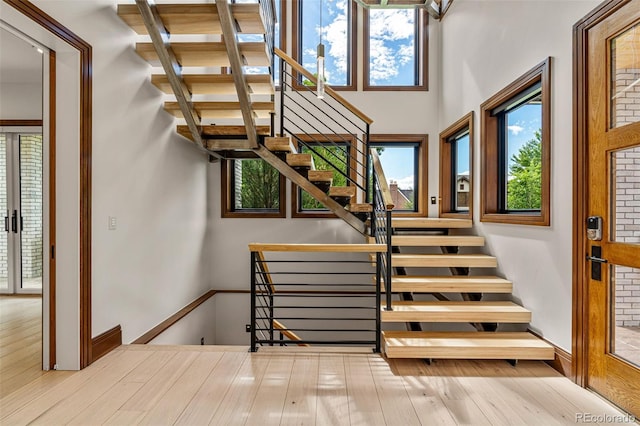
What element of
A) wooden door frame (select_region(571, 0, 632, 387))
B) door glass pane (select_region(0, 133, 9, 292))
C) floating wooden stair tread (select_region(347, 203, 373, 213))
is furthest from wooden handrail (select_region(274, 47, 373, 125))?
door glass pane (select_region(0, 133, 9, 292))

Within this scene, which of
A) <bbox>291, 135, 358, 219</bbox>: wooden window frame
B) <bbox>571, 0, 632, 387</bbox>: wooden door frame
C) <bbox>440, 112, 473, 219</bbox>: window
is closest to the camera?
<bbox>571, 0, 632, 387</bbox>: wooden door frame

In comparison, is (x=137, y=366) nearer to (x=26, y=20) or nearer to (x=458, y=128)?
(x=26, y=20)

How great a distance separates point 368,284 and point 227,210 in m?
2.26

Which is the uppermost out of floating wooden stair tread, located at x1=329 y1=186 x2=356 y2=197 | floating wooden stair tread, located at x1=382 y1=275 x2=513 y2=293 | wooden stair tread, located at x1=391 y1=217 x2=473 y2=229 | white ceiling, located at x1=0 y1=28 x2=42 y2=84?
white ceiling, located at x1=0 y1=28 x2=42 y2=84

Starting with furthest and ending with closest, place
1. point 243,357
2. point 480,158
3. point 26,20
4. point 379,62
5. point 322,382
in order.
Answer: point 379,62
point 480,158
point 243,357
point 322,382
point 26,20

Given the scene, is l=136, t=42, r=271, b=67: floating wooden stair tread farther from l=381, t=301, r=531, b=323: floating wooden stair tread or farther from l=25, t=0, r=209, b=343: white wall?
l=381, t=301, r=531, b=323: floating wooden stair tread

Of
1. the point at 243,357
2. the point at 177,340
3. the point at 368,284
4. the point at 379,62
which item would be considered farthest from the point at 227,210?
the point at 379,62

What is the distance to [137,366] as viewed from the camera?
2.52m

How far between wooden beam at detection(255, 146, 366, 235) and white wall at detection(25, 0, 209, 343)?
1.03m

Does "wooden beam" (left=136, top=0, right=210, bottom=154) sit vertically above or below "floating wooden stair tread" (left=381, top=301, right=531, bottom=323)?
above

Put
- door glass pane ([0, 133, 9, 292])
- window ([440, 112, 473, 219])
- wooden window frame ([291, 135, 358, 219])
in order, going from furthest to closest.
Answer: wooden window frame ([291, 135, 358, 219])
door glass pane ([0, 133, 9, 292])
window ([440, 112, 473, 219])

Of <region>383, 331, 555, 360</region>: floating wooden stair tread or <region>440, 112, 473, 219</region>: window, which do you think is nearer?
<region>383, 331, 555, 360</region>: floating wooden stair tread

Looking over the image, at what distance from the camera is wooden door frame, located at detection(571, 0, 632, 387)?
7.43ft

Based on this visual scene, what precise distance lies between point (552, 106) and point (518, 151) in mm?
797
